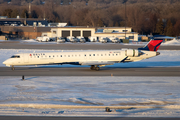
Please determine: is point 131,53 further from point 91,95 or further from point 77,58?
point 91,95

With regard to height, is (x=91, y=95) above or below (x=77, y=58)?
below

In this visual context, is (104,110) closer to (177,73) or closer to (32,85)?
(32,85)

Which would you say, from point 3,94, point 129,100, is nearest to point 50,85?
point 3,94

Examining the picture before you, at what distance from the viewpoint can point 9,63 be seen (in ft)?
97.5

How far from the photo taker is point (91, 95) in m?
18.7

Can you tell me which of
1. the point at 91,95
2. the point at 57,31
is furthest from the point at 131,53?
the point at 57,31

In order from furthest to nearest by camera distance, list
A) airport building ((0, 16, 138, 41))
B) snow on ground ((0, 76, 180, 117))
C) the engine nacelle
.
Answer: airport building ((0, 16, 138, 41))
the engine nacelle
snow on ground ((0, 76, 180, 117))

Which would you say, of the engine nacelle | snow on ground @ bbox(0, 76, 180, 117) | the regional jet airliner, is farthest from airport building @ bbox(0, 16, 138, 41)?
snow on ground @ bbox(0, 76, 180, 117)

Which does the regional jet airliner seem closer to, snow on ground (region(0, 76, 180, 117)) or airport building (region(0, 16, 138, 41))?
snow on ground (region(0, 76, 180, 117))

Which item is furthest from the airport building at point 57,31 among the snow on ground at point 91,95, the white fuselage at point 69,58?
the snow on ground at point 91,95

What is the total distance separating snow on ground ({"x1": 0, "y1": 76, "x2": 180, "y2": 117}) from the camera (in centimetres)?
1502

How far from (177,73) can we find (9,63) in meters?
19.7

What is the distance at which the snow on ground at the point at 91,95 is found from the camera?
49.3 feet

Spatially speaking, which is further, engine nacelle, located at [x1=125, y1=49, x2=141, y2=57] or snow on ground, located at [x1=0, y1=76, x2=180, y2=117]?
engine nacelle, located at [x1=125, y1=49, x2=141, y2=57]
